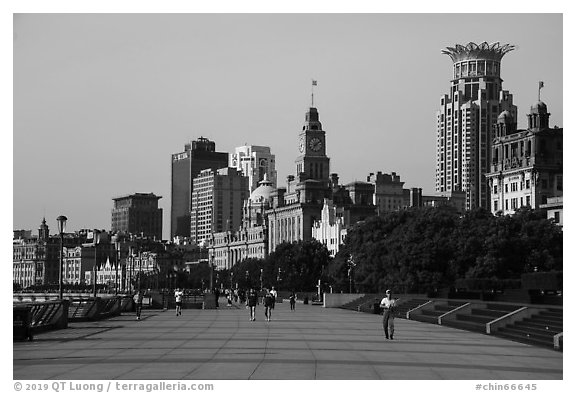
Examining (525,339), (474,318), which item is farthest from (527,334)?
(474,318)

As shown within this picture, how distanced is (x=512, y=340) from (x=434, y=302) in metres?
26.4

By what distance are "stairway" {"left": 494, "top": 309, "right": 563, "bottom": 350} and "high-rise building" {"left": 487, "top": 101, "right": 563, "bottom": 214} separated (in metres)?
103

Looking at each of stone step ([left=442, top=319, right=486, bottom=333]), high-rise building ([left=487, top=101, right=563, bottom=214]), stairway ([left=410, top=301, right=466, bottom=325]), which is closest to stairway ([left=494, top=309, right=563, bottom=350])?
stone step ([left=442, top=319, right=486, bottom=333])

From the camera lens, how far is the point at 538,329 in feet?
143

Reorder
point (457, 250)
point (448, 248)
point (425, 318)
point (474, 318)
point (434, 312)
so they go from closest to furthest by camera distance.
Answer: point (474, 318) < point (425, 318) < point (434, 312) < point (457, 250) < point (448, 248)

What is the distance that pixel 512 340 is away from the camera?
44406mm

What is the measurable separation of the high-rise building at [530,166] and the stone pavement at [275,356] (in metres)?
107

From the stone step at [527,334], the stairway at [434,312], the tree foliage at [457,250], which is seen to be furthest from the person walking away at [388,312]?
the tree foliage at [457,250]

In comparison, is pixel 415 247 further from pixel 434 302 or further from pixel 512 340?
pixel 512 340

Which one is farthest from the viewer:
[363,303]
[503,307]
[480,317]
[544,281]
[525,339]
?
[363,303]

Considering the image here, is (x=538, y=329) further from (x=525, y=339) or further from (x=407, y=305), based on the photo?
(x=407, y=305)

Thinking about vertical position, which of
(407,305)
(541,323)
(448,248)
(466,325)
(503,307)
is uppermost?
(448,248)

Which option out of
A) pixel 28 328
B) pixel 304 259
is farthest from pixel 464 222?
pixel 304 259

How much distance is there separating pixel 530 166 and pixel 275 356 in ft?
414
